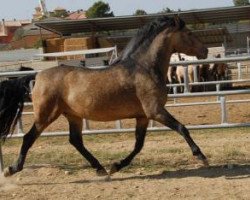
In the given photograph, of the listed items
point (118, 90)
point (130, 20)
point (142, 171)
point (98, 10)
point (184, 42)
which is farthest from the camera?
point (98, 10)

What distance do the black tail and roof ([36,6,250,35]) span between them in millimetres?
26237

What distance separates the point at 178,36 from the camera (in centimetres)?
568

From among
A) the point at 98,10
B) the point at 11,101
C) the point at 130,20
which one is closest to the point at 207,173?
the point at 11,101

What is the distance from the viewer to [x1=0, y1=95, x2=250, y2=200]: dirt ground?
4.87 metres

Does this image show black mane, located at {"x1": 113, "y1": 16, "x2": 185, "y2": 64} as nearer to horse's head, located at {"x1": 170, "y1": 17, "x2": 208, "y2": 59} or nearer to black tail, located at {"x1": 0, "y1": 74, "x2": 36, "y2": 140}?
horse's head, located at {"x1": 170, "y1": 17, "x2": 208, "y2": 59}

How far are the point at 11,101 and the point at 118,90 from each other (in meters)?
1.36

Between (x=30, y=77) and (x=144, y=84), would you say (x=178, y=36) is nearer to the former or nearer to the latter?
(x=144, y=84)

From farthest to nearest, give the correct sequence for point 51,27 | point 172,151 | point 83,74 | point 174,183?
point 51,27
point 172,151
point 83,74
point 174,183

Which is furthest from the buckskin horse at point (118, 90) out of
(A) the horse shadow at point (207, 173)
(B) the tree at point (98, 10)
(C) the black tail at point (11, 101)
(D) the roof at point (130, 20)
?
(B) the tree at point (98, 10)

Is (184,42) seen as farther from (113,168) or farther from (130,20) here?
(130,20)

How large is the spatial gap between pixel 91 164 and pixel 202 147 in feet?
6.55

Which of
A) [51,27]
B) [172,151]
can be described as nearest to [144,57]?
[172,151]

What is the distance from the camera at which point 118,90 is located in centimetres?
541

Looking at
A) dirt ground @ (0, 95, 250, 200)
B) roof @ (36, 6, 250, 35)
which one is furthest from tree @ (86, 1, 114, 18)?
dirt ground @ (0, 95, 250, 200)
